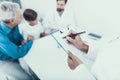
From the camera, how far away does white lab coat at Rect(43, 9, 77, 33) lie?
153cm

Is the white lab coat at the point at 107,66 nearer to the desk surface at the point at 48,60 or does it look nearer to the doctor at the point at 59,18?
the desk surface at the point at 48,60

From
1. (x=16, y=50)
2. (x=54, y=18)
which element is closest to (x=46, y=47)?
(x=16, y=50)

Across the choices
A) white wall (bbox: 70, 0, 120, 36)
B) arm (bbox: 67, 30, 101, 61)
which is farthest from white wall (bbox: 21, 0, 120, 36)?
arm (bbox: 67, 30, 101, 61)

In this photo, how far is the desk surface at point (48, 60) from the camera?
114 centimetres

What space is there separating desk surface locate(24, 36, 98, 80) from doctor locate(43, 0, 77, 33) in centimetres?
32

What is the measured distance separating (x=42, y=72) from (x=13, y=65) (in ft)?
1.02

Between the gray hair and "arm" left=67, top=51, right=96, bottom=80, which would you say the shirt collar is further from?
"arm" left=67, top=51, right=96, bottom=80

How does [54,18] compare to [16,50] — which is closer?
[16,50]

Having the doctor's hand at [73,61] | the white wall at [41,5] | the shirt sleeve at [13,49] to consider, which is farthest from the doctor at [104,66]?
the white wall at [41,5]

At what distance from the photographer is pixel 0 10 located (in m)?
1.18

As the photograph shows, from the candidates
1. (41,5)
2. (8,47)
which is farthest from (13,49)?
(41,5)

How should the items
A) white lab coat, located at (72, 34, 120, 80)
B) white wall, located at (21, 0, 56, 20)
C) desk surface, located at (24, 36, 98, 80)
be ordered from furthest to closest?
white wall, located at (21, 0, 56, 20), desk surface, located at (24, 36, 98, 80), white lab coat, located at (72, 34, 120, 80)

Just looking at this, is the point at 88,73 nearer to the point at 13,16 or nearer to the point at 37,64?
the point at 37,64

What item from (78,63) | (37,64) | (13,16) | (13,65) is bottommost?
(13,65)
